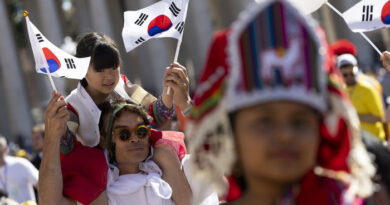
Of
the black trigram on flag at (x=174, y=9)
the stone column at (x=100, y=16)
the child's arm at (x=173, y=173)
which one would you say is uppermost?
the black trigram on flag at (x=174, y=9)

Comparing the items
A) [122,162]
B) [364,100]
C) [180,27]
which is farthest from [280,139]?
[364,100]

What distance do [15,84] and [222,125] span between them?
159 feet

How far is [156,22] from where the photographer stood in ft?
23.6

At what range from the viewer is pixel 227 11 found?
162ft

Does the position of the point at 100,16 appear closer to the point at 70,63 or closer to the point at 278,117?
the point at 70,63

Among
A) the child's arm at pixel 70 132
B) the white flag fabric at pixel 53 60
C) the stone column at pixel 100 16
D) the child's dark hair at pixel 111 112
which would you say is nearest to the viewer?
the child's dark hair at pixel 111 112

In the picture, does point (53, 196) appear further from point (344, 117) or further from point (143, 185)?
point (344, 117)

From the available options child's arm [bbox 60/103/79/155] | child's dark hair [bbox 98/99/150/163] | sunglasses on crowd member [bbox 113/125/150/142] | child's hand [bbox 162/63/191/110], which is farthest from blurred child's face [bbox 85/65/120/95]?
sunglasses on crowd member [bbox 113/125/150/142]

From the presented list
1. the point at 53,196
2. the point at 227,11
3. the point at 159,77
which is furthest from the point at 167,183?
the point at 227,11

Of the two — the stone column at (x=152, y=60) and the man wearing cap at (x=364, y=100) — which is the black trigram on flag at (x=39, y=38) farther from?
the stone column at (x=152, y=60)

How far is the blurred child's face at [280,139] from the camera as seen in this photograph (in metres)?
2.97

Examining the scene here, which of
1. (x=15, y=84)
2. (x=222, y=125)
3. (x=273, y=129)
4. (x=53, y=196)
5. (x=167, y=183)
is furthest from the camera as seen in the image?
(x=15, y=84)

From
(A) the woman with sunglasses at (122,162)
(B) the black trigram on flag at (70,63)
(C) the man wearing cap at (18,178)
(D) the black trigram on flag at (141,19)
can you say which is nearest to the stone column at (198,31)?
(C) the man wearing cap at (18,178)

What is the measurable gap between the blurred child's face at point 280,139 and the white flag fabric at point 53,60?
3285 mm
